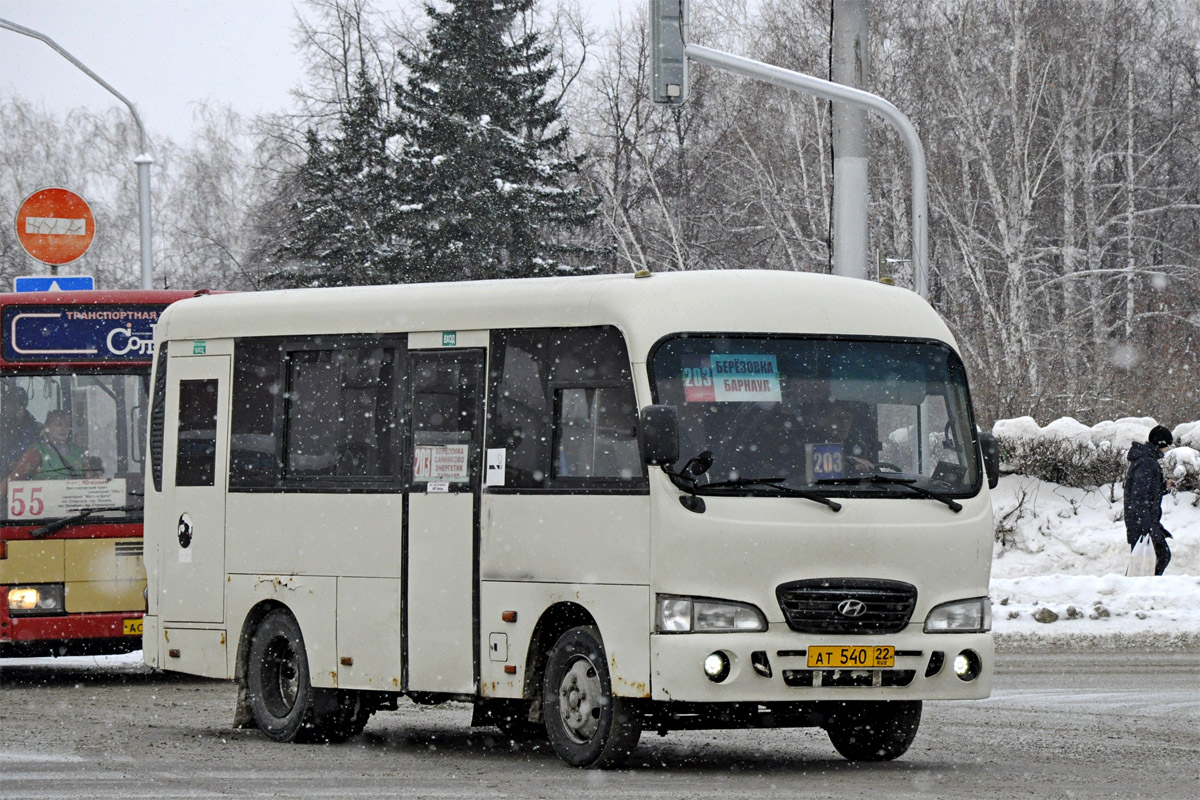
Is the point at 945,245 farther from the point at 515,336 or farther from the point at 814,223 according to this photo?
the point at 515,336

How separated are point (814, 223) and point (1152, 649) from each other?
28.6m

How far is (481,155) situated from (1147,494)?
29.4 meters

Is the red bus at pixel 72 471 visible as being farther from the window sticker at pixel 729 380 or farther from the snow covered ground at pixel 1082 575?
the snow covered ground at pixel 1082 575

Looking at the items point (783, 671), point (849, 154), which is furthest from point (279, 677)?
point (849, 154)

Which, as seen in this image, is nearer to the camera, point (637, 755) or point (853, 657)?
point (853, 657)

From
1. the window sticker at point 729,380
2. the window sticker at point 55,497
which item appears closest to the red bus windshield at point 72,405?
the window sticker at point 55,497

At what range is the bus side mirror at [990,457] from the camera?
1161cm

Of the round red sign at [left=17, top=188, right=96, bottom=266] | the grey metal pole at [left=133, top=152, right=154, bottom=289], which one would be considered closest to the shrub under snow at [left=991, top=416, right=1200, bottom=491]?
the grey metal pole at [left=133, top=152, right=154, bottom=289]

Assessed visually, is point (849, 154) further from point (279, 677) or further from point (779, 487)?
point (779, 487)

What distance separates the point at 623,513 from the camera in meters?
10.9

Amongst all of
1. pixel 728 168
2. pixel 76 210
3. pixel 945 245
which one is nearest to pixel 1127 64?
pixel 945 245

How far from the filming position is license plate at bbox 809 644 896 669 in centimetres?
1065

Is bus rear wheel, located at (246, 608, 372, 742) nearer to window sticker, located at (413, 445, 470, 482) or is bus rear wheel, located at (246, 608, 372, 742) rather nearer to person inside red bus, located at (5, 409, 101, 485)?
window sticker, located at (413, 445, 470, 482)

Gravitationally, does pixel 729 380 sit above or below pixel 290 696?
above
